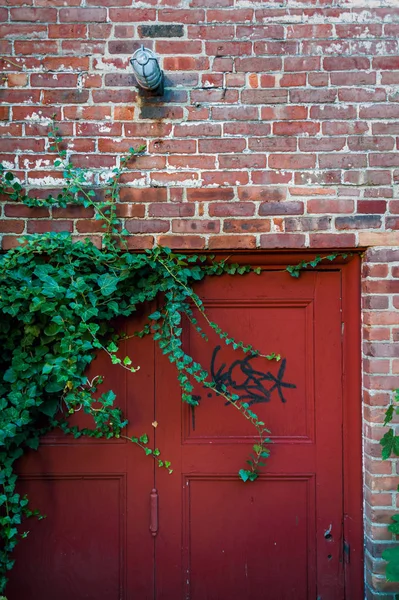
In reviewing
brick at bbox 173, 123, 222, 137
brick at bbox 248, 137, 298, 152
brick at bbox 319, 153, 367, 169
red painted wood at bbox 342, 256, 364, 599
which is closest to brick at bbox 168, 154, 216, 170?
brick at bbox 173, 123, 222, 137

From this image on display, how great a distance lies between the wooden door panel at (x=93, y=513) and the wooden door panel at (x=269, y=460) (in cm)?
11

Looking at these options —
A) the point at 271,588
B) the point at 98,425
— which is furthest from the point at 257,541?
the point at 98,425

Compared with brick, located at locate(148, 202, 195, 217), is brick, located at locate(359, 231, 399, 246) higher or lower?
lower

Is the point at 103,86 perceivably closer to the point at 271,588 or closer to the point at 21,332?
the point at 21,332

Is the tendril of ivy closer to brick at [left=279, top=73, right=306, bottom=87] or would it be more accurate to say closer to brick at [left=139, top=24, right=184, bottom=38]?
brick at [left=139, top=24, right=184, bottom=38]

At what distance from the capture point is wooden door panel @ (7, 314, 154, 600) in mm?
2711

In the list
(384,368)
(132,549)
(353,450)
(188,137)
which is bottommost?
(132,549)

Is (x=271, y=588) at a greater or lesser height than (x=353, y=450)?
lesser

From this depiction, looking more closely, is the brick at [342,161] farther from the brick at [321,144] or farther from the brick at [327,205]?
the brick at [327,205]

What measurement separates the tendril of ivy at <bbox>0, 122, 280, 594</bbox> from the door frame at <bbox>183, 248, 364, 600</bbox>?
147 millimetres

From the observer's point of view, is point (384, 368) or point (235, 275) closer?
point (384, 368)

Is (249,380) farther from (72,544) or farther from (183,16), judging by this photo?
(183,16)

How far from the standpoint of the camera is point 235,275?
9.07ft

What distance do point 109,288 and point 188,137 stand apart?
36.3 inches
